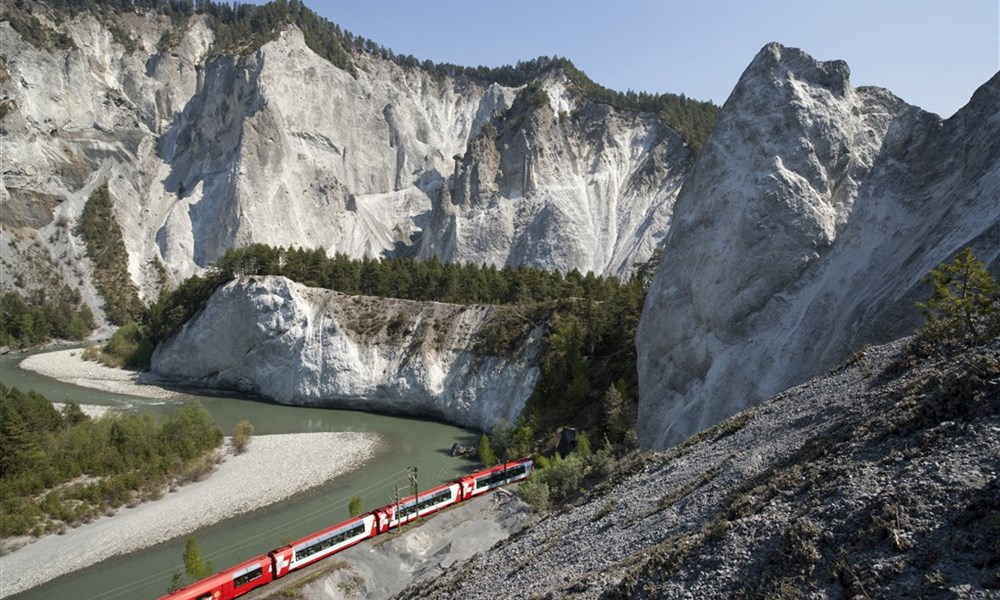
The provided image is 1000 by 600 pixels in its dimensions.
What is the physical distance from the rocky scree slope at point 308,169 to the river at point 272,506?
1601 inches

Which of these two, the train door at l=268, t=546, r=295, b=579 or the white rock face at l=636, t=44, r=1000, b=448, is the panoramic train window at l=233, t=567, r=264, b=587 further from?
the white rock face at l=636, t=44, r=1000, b=448

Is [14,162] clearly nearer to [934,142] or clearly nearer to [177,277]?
[177,277]

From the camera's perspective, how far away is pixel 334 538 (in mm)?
24500

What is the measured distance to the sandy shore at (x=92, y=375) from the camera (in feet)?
198

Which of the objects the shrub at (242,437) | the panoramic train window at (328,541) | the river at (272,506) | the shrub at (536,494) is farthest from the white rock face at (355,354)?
the panoramic train window at (328,541)

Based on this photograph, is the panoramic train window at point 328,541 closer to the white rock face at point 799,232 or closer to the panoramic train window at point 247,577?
the panoramic train window at point 247,577

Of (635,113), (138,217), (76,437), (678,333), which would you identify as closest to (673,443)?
(678,333)

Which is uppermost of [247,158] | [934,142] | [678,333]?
[247,158]

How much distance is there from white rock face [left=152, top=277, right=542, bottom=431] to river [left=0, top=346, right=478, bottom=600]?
1.85 metres

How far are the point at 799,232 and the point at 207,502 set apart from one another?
1187 inches

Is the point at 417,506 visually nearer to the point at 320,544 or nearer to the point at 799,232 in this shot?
the point at 320,544

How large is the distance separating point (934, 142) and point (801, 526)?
744 inches

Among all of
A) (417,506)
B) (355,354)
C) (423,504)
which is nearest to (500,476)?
(423,504)

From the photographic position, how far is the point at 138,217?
10881 cm
